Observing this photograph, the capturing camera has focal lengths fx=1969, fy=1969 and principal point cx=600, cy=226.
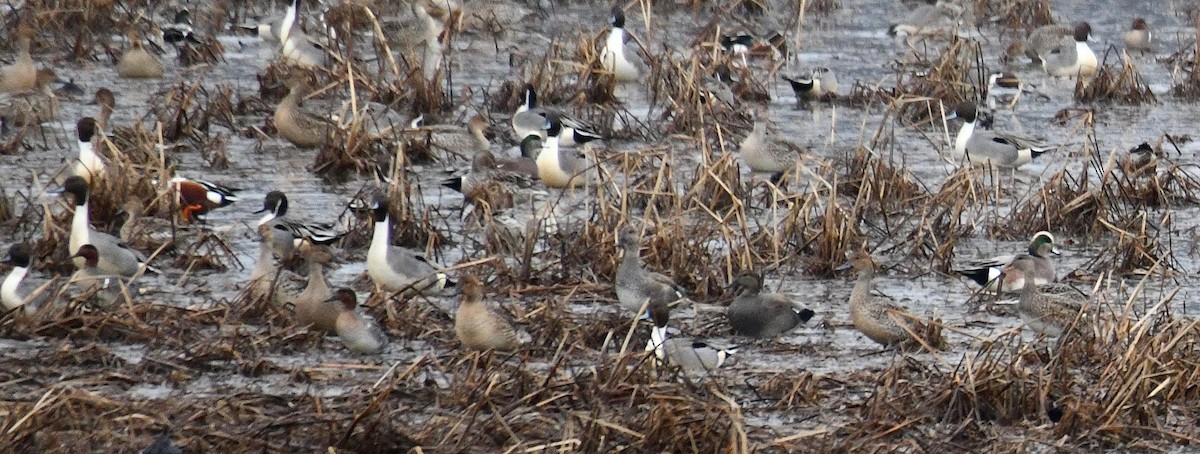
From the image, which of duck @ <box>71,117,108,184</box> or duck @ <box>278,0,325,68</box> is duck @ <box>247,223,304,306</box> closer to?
duck @ <box>71,117,108,184</box>

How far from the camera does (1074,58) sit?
596 inches

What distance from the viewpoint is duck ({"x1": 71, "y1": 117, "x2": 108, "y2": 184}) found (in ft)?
30.5

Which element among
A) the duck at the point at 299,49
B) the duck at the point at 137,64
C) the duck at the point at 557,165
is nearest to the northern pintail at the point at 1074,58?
the duck at the point at 299,49

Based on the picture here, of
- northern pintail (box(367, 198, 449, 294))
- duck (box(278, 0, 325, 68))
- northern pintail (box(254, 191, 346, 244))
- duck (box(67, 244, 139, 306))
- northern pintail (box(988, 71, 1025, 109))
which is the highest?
duck (box(67, 244, 139, 306))

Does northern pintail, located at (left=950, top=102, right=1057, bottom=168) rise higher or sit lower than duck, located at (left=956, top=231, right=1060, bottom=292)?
lower

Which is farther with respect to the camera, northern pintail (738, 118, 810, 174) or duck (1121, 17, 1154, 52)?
duck (1121, 17, 1154, 52)

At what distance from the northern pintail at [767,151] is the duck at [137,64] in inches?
Result: 180

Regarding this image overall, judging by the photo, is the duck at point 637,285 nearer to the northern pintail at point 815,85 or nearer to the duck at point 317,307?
the duck at point 317,307

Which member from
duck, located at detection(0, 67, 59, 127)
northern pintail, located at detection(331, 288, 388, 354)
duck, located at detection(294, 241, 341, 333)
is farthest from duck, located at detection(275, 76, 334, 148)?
northern pintail, located at detection(331, 288, 388, 354)

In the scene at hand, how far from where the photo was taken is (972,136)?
1176cm

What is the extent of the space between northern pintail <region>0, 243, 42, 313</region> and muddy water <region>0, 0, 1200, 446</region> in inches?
11.8

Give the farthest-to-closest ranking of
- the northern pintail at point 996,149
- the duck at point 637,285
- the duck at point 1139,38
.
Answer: the duck at point 1139,38 → the northern pintail at point 996,149 → the duck at point 637,285

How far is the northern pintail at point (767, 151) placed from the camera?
11031 millimetres

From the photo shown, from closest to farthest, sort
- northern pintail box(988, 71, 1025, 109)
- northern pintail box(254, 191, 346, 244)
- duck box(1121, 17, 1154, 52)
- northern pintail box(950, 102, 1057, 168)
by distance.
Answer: northern pintail box(254, 191, 346, 244) → northern pintail box(950, 102, 1057, 168) → northern pintail box(988, 71, 1025, 109) → duck box(1121, 17, 1154, 52)
